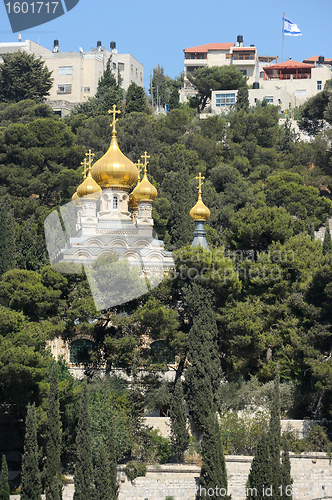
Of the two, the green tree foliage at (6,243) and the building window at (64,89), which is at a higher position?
the building window at (64,89)

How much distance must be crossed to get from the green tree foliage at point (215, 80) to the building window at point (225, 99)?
2.00 metres

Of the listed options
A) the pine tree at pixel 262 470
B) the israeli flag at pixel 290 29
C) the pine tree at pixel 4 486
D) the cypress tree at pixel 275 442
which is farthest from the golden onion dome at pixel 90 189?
the israeli flag at pixel 290 29

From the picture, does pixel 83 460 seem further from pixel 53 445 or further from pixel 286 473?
pixel 286 473

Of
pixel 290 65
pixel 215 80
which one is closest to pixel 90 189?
pixel 215 80

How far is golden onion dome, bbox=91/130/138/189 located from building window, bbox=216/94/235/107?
34.9 m

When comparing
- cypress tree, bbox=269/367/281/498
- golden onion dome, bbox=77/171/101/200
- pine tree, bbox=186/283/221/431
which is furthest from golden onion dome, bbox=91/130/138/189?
cypress tree, bbox=269/367/281/498

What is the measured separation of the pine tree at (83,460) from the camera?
24688 mm

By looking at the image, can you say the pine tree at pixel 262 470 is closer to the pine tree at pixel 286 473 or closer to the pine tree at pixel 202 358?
the pine tree at pixel 286 473

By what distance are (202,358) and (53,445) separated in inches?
248

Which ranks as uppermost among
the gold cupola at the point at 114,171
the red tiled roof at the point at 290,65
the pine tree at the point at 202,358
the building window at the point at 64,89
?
the red tiled roof at the point at 290,65

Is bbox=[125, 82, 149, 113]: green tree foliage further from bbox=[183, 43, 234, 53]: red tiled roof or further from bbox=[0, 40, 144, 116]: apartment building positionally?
bbox=[183, 43, 234, 53]: red tiled roof

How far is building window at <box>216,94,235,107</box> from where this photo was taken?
245 ft

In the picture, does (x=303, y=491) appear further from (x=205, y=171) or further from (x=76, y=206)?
(x=205, y=171)

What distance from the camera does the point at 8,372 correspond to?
26.2 metres
